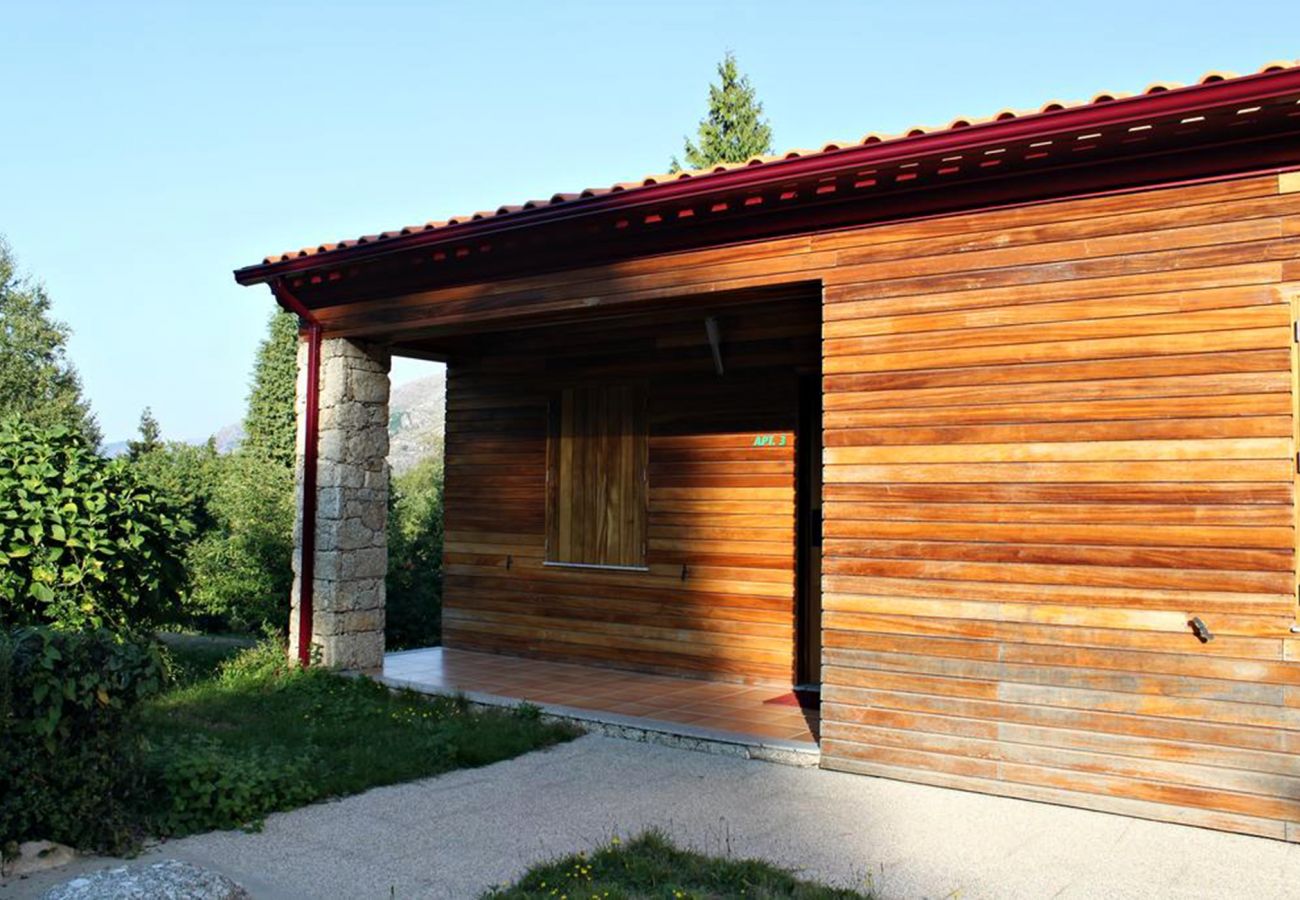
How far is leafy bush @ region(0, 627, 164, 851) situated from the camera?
4012 millimetres

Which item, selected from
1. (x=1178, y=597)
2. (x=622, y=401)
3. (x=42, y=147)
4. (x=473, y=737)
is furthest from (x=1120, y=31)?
(x=42, y=147)

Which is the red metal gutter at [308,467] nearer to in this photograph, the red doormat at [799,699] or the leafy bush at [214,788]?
the leafy bush at [214,788]

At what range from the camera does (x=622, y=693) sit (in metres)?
7.52

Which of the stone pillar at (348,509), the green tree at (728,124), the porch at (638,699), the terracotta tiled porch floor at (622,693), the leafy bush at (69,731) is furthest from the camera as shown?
the green tree at (728,124)

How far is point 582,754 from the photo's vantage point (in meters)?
6.05

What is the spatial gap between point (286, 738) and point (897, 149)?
16.4 feet

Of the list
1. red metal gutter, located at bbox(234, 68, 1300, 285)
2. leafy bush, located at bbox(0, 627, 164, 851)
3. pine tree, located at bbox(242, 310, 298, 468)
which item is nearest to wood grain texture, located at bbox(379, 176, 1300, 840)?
red metal gutter, located at bbox(234, 68, 1300, 285)

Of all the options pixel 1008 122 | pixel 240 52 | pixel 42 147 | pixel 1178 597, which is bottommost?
pixel 1178 597

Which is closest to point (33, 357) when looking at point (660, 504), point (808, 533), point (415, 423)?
point (660, 504)

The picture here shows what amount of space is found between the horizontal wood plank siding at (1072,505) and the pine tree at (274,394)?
50.8 feet

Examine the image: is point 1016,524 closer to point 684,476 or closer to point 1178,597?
point 1178,597

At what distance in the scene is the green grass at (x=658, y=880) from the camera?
3609mm

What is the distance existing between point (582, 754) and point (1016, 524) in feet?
9.61

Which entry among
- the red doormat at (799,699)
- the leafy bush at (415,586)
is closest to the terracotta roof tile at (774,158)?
the red doormat at (799,699)
